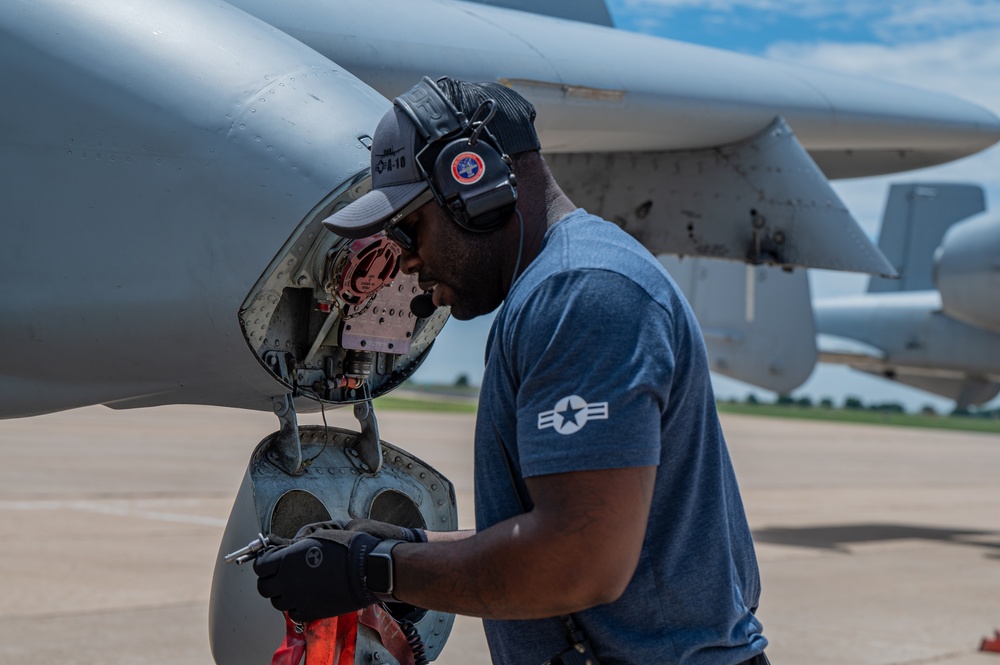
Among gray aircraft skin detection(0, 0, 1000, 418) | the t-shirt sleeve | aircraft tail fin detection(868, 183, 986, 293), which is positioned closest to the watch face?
the t-shirt sleeve

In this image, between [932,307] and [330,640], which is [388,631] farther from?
[932,307]

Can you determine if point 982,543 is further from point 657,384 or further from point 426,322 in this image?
point 657,384

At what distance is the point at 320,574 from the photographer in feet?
6.29

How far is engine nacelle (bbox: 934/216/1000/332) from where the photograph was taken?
12312 millimetres

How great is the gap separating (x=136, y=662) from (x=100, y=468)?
9.60 m

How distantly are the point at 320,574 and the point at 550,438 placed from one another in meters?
0.48

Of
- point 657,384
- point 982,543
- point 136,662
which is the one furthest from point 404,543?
point 982,543

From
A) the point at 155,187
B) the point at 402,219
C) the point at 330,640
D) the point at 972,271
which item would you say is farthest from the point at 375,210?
the point at 972,271

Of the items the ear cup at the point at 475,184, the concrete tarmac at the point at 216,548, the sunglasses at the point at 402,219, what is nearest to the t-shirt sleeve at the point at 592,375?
the ear cup at the point at 475,184

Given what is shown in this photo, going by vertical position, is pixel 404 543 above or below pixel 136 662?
above

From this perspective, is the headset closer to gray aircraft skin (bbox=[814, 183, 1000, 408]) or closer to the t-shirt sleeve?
the t-shirt sleeve

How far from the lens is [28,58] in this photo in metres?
2.96

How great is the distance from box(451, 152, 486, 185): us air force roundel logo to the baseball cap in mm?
76

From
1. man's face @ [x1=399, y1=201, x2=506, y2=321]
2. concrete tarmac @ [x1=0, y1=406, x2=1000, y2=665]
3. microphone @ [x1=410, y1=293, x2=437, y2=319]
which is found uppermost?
man's face @ [x1=399, y1=201, x2=506, y2=321]
